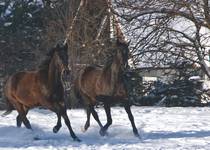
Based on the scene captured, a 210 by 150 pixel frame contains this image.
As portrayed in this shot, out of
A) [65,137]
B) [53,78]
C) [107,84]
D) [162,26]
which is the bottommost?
[65,137]

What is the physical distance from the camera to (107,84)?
1184 cm

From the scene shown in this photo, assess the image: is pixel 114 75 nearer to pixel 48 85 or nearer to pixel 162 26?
pixel 48 85

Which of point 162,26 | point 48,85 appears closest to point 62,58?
point 48,85

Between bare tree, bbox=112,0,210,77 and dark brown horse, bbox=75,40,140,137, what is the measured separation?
2.54m

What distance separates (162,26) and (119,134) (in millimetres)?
3993

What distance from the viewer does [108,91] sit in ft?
38.7

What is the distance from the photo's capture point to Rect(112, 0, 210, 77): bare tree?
45.0 feet

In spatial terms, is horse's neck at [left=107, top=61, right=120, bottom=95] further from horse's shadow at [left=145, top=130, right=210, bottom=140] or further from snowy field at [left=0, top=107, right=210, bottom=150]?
horse's shadow at [left=145, top=130, right=210, bottom=140]

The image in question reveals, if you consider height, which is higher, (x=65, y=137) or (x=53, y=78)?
(x=53, y=78)

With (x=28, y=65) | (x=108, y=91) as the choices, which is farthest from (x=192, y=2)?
(x=28, y=65)

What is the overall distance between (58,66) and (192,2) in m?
4.10

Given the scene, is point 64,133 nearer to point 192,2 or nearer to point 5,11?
Result: point 192,2

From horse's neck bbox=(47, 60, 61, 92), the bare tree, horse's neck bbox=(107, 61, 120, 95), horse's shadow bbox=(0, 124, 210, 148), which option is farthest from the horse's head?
the bare tree

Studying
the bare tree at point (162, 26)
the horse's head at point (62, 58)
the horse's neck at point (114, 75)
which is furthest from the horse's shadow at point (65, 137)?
the bare tree at point (162, 26)
